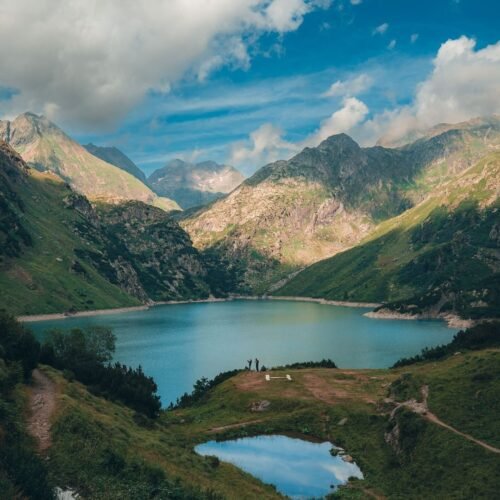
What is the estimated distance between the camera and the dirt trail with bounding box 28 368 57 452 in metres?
46.7

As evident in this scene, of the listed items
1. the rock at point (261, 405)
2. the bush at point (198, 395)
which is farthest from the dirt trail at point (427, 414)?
the bush at point (198, 395)

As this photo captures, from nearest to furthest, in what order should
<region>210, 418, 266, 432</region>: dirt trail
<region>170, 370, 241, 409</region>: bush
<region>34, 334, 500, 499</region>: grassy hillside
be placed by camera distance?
<region>34, 334, 500, 499</region>: grassy hillside, <region>210, 418, 266, 432</region>: dirt trail, <region>170, 370, 241, 409</region>: bush

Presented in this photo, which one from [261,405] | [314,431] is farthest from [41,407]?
Result: [261,405]

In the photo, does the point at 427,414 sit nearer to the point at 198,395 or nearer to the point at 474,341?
the point at 474,341

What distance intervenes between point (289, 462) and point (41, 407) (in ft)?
131

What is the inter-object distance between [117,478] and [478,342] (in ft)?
346

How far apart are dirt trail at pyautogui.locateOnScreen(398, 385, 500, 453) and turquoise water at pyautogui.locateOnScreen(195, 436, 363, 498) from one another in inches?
533

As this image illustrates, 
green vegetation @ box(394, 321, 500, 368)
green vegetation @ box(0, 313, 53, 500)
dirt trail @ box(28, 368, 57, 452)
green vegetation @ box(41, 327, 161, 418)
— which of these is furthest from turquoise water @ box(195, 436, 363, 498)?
green vegetation @ box(394, 321, 500, 368)

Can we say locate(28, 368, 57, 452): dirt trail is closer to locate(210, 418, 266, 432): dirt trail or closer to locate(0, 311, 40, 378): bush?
locate(0, 311, 40, 378): bush

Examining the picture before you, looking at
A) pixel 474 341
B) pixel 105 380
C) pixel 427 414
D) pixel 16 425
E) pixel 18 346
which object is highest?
pixel 18 346

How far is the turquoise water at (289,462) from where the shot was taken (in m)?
70.1

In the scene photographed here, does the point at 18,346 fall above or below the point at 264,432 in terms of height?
above

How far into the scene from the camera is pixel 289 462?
77.8m

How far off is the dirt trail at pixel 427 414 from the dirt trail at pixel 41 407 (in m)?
51.3
